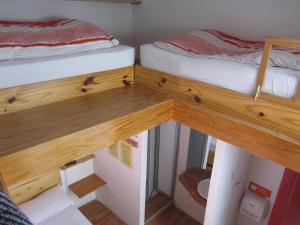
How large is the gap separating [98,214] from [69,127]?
1.59 m

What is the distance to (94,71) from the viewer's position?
1.07 meters

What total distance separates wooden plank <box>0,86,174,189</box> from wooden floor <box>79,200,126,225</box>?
140 centimetres

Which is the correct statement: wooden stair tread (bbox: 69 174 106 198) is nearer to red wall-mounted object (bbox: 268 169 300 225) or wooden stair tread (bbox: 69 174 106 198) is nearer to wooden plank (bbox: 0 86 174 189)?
wooden plank (bbox: 0 86 174 189)

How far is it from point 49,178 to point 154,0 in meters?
1.54

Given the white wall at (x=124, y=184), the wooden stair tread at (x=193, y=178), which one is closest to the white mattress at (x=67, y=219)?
the white wall at (x=124, y=184)

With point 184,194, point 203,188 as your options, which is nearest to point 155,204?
point 184,194

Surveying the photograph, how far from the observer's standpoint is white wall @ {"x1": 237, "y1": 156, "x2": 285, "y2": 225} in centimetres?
156

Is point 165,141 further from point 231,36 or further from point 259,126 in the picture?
point 259,126

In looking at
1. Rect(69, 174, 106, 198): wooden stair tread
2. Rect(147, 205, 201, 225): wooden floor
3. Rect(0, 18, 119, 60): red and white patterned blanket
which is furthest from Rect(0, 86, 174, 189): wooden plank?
Rect(147, 205, 201, 225): wooden floor

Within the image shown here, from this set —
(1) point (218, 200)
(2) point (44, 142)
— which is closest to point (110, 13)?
(2) point (44, 142)

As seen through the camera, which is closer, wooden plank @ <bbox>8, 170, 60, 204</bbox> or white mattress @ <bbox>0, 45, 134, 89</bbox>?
white mattress @ <bbox>0, 45, 134, 89</bbox>

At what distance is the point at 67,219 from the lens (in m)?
1.63

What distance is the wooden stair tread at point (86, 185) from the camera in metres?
1.99

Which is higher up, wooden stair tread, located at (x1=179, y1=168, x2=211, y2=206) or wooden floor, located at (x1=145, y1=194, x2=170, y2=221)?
wooden stair tread, located at (x1=179, y1=168, x2=211, y2=206)
